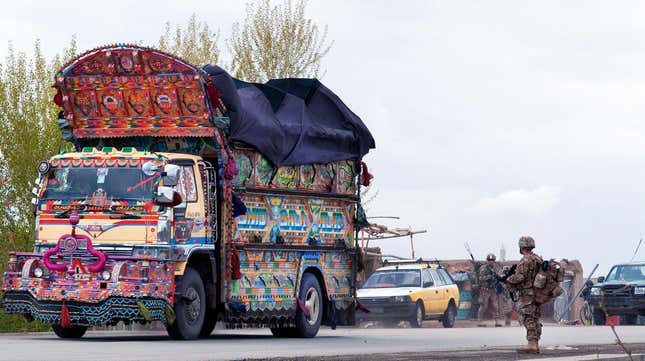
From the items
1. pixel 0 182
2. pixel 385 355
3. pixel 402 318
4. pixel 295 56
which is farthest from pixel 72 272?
pixel 295 56

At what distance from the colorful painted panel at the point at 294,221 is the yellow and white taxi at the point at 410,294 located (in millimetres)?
11292

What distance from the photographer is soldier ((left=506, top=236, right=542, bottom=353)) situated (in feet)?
65.5

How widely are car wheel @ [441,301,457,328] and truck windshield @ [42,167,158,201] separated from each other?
18.5 metres

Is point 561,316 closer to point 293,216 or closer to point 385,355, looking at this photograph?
point 293,216

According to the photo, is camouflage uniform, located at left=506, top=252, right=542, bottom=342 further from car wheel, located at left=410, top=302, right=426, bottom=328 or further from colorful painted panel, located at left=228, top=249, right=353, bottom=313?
car wheel, located at left=410, top=302, right=426, bottom=328

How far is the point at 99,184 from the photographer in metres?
22.0

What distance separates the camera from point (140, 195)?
21812 mm

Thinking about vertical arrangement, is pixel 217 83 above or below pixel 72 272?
above

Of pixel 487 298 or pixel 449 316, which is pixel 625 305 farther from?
pixel 487 298

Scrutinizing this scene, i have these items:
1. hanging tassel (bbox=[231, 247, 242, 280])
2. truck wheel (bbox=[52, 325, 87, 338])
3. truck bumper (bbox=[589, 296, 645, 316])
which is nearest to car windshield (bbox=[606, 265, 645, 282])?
truck bumper (bbox=[589, 296, 645, 316])

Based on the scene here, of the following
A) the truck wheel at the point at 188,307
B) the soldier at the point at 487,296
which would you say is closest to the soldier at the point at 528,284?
the truck wheel at the point at 188,307

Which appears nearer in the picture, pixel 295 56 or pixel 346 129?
pixel 346 129

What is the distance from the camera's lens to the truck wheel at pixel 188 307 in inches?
867

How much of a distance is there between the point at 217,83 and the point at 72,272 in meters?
3.59
